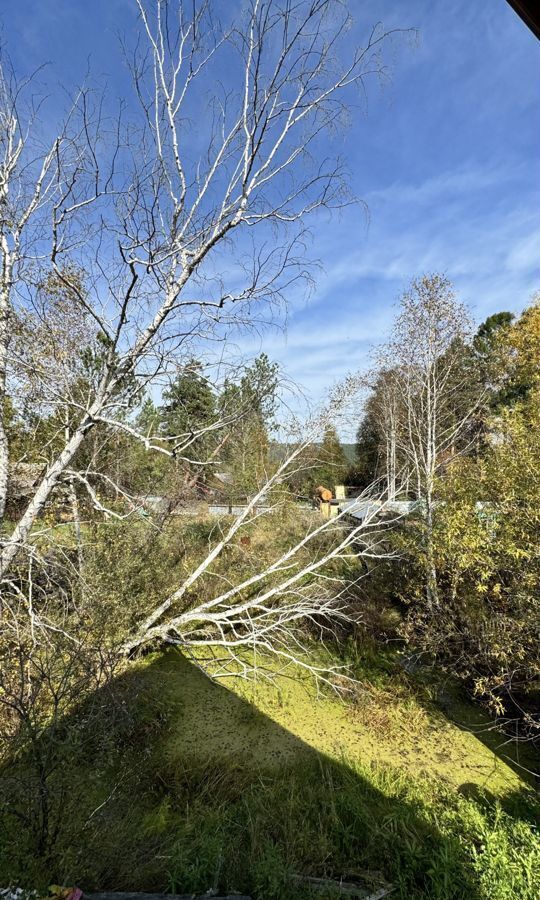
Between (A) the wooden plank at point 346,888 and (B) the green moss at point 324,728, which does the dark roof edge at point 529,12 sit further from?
(B) the green moss at point 324,728

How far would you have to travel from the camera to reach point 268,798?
3.56m

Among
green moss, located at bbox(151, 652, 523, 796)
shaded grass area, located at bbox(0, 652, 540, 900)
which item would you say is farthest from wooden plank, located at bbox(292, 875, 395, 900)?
green moss, located at bbox(151, 652, 523, 796)

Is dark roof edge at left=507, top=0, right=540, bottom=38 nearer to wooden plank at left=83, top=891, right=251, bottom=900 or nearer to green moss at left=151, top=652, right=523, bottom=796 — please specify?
wooden plank at left=83, top=891, right=251, bottom=900

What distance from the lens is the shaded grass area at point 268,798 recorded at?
2.48 metres

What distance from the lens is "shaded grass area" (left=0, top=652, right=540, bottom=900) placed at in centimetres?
248

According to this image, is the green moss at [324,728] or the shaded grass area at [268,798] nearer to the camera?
the shaded grass area at [268,798]

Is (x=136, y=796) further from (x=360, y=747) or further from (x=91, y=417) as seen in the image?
(x=91, y=417)

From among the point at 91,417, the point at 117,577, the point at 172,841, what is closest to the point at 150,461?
the point at 117,577

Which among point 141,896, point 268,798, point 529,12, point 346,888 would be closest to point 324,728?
point 268,798

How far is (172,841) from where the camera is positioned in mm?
2975

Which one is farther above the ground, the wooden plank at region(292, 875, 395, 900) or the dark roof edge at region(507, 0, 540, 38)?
the dark roof edge at region(507, 0, 540, 38)

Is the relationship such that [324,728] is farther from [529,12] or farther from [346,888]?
[529,12]

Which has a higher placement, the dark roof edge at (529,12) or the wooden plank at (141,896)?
the dark roof edge at (529,12)

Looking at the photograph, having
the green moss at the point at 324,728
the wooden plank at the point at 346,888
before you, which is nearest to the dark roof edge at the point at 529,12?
the wooden plank at the point at 346,888
